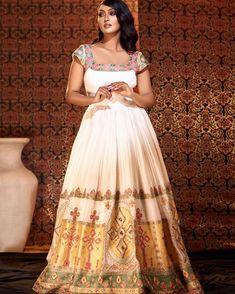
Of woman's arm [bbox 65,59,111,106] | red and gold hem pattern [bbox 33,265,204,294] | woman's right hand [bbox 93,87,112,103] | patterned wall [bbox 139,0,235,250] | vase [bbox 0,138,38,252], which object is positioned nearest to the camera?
red and gold hem pattern [bbox 33,265,204,294]

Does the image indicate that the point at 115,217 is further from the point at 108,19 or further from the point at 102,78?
the point at 108,19

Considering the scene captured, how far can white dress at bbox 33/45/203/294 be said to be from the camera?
2.68 m

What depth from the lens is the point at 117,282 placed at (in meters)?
2.65

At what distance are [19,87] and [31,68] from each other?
21cm

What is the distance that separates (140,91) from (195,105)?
194cm

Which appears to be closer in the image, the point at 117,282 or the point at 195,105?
the point at 117,282

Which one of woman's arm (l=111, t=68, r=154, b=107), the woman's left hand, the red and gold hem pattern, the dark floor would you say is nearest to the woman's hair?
woman's arm (l=111, t=68, r=154, b=107)

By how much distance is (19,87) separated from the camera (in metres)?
5.11

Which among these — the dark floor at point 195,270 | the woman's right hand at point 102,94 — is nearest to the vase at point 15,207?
the dark floor at point 195,270

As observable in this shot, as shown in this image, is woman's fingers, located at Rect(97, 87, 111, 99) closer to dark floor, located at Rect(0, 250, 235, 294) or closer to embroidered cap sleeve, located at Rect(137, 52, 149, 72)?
embroidered cap sleeve, located at Rect(137, 52, 149, 72)

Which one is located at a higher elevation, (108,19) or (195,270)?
(108,19)

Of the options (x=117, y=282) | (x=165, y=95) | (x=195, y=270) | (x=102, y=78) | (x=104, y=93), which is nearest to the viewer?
(x=117, y=282)

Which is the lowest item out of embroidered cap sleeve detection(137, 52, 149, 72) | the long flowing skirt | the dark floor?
the dark floor

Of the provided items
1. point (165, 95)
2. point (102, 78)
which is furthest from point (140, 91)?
point (165, 95)
